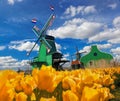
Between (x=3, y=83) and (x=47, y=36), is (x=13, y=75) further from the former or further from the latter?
(x=47, y=36)

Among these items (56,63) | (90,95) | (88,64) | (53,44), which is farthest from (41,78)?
(88,64)

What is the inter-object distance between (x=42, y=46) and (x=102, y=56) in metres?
17.5

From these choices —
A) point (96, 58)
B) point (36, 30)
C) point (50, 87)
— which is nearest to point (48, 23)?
point (36, 30)

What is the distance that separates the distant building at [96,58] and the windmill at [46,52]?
1125 cm

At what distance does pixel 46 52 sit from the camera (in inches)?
2203

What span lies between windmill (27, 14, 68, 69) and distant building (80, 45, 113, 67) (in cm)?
1125

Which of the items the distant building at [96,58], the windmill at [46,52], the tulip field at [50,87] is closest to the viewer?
the tulip field at [50,87]

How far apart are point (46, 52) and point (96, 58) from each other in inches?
635

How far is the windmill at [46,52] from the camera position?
2151 inches

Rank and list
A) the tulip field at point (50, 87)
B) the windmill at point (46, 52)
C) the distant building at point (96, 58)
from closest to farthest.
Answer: the tulip field at point (50, 87)
the windmill at point (46, 52)
the distant building at point (96, 58)

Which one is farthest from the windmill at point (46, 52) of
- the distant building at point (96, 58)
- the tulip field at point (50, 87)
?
the tulip field at point (50, 87)

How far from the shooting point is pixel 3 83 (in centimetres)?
119

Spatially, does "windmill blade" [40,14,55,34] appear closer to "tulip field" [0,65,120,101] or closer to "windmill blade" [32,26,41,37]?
"windmill blade" [32,26,41,37]

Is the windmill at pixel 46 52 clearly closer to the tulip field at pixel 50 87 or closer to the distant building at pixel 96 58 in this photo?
the distant building at pixel 96 58
